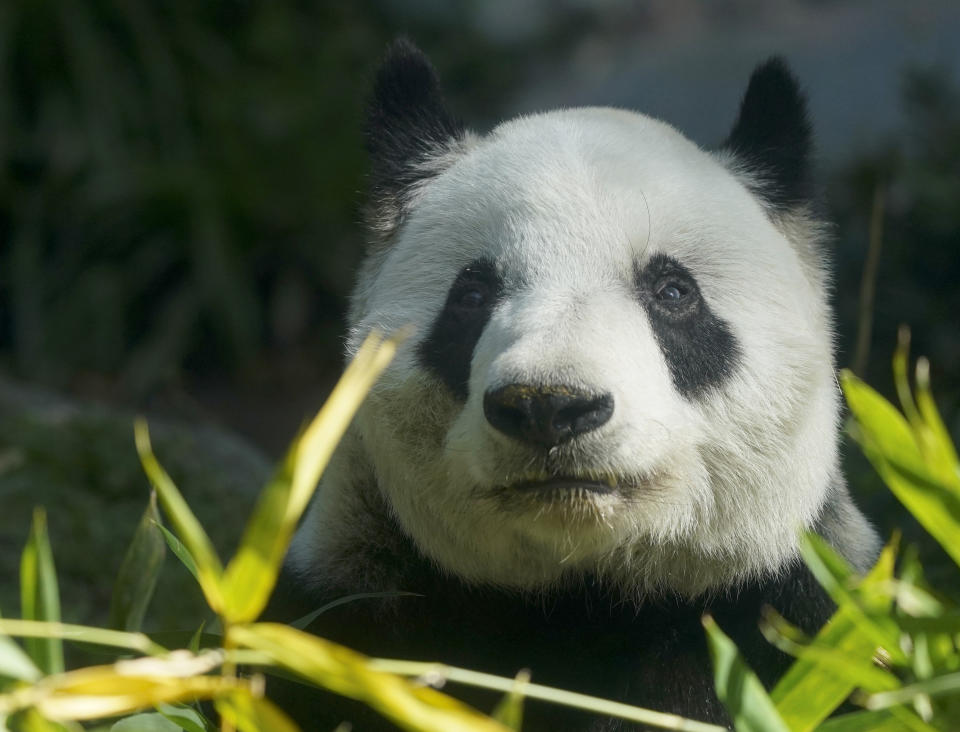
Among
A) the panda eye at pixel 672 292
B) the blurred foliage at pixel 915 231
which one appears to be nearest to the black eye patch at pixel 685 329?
the panda eye at pixel 672 292

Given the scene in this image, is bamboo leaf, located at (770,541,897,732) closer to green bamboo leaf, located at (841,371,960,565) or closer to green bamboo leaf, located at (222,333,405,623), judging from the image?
green bamboo leaf, located at (841,371,960,565)

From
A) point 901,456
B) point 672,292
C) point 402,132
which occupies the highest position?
point 402,132

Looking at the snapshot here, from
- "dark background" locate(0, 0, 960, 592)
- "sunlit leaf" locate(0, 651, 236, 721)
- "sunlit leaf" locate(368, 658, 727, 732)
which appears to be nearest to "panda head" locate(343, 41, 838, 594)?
"sunlit leaf" locate(368, 658, 727, 732)

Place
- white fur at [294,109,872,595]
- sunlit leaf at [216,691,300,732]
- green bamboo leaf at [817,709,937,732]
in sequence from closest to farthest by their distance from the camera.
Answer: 1. sunlit leaf at [216,691,300,732]
2. green bamboo leaf at [817,709,937,732]
3. white fur at [294,109,872,595]

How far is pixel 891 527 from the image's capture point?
4355mm

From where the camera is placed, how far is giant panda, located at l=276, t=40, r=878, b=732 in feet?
8.50

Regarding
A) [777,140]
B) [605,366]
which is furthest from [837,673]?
[777,140]

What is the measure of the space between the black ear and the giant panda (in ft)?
0.53

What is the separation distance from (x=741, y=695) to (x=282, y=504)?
2.64 ft

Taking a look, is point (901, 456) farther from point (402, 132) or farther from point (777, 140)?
point (402, 132)

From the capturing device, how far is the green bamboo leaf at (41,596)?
2.08m

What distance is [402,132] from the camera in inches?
130

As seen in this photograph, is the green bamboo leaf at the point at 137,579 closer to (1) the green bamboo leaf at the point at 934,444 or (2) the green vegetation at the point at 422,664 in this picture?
(2) the green vegetation at the point at 422,664

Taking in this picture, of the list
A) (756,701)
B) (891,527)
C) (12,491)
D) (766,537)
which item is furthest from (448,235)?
(12,491)
